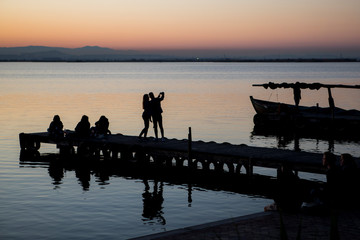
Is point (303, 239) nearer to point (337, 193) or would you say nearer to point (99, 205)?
point (337, 193)

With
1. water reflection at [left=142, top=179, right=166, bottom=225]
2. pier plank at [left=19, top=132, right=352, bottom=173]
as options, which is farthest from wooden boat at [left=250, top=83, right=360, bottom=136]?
water reflection at [left=142, top=179, right=166, bottom=225]

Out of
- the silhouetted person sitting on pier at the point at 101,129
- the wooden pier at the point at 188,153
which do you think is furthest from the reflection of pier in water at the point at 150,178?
the silhouetted person sitting on pier at the point at 101,129

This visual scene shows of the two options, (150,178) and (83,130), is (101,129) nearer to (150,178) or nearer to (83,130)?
(83,130)

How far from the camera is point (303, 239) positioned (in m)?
9.52

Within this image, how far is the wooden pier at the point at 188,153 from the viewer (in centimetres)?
1792

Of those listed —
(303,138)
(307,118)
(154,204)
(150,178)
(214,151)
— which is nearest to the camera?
(154,204)

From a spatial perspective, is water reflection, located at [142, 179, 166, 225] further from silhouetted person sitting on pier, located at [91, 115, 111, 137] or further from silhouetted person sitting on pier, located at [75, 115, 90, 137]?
silhouetted person sitting on pier, located at [75, 115, 90, 137]

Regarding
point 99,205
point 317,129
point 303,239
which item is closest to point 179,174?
point 99,205

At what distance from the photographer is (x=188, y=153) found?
66.4 ft

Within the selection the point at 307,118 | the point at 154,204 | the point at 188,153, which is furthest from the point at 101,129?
the point at 307,118

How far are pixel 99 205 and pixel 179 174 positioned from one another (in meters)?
6.02

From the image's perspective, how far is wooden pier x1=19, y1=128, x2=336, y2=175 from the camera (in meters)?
17.9

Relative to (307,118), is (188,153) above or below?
above

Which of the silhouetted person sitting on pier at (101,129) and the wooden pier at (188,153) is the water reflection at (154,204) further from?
the silhouetted person sitting on pier at (101,129)
